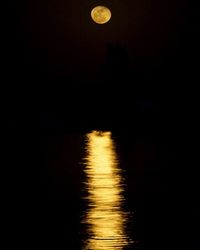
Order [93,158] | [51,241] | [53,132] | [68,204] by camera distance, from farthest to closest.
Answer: [53,132]
[93,158]
[68,204]
[51,241]

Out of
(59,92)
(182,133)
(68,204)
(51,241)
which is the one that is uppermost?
(59,92)

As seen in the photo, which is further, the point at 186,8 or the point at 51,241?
the point at 186,8

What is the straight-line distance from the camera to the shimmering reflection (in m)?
3.46

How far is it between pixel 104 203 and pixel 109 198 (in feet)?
0.59

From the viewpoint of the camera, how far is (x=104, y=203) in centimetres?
446

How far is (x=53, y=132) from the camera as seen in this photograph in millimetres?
9891

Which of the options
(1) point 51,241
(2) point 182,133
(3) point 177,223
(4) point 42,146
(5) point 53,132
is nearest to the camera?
(1) point 51,241

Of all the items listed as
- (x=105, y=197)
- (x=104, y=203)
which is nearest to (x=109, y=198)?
(x=105, y=197)

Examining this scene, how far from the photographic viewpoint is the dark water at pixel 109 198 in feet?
11.5

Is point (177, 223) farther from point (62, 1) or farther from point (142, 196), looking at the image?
point (62, 1)

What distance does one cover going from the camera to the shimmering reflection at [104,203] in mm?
3457

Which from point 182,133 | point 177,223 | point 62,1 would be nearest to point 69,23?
point 62,1

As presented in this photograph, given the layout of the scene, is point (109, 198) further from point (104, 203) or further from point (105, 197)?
point (104, 203)

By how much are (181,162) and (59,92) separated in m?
7.21
